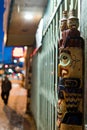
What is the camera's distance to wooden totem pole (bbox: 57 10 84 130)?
9.96 ft

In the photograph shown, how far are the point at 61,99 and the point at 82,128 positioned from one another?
351 mm

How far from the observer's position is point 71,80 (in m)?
3.04

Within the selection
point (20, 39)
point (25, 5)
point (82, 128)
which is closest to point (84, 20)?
point (82, 128)

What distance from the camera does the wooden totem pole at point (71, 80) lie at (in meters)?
3.04

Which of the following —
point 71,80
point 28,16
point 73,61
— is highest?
point 28,16

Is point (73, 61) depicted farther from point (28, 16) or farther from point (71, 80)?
point (28, 16)

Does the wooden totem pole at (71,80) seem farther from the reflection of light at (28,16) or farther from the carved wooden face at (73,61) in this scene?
the reflection of light at (28,16)

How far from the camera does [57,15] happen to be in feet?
18.5

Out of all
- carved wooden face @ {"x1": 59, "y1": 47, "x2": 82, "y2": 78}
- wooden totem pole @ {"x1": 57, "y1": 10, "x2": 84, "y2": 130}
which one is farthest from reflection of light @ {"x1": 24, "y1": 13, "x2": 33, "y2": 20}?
carved wooden face @ {"x1": 59, "y1": 47, "x2": 82, "y2": 78}

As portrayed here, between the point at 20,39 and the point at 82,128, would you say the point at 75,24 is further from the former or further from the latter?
the point at 20,39

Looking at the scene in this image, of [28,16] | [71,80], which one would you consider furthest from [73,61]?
[28,16]

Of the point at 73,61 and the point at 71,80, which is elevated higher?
the point at 73,61

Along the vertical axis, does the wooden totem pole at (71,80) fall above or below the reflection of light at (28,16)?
below

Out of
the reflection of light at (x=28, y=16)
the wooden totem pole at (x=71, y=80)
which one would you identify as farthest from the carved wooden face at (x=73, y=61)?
the reflection of light at (x=28, y=16)
